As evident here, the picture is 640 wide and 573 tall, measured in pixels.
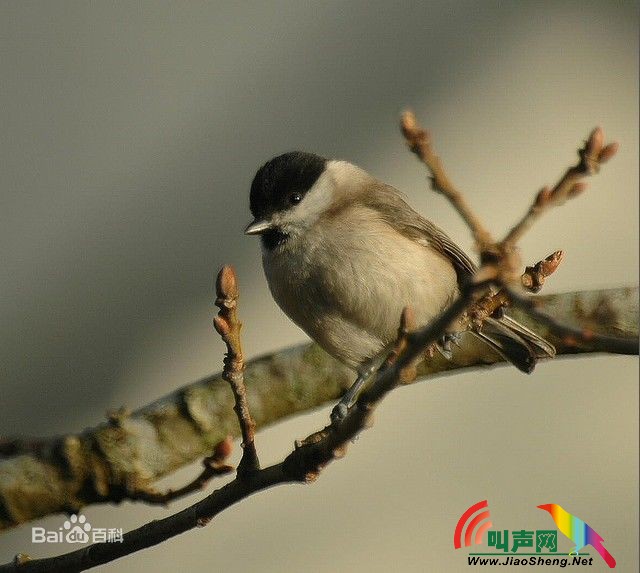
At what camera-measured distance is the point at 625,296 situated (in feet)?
6.00

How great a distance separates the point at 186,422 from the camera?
73.7 inches

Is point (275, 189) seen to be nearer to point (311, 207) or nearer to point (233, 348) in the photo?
point (311, 207)

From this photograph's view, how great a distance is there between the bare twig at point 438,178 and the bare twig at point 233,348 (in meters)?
0.34

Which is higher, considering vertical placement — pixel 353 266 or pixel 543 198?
pixel 353 266

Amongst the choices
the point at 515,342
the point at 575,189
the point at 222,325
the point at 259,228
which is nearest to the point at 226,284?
the point at 222,325

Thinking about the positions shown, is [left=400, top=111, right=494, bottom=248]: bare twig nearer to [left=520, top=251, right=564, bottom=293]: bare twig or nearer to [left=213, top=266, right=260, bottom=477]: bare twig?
[left=213, top=266, right=260, bottom=477]: bare twig

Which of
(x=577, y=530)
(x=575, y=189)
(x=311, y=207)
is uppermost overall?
(x=311, y=207)

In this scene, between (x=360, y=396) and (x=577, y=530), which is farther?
(x=577, y=530)

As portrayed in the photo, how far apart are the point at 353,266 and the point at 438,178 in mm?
916

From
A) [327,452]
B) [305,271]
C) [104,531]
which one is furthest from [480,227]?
[104,531]

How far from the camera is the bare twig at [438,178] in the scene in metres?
0.81

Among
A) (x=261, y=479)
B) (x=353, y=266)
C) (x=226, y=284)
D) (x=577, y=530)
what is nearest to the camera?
(x=226, y=284)

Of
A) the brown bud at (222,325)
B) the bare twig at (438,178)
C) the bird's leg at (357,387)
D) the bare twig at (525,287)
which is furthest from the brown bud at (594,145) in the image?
the bird's leg at (357,387)

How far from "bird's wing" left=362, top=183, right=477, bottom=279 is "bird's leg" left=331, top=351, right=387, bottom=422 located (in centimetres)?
27
